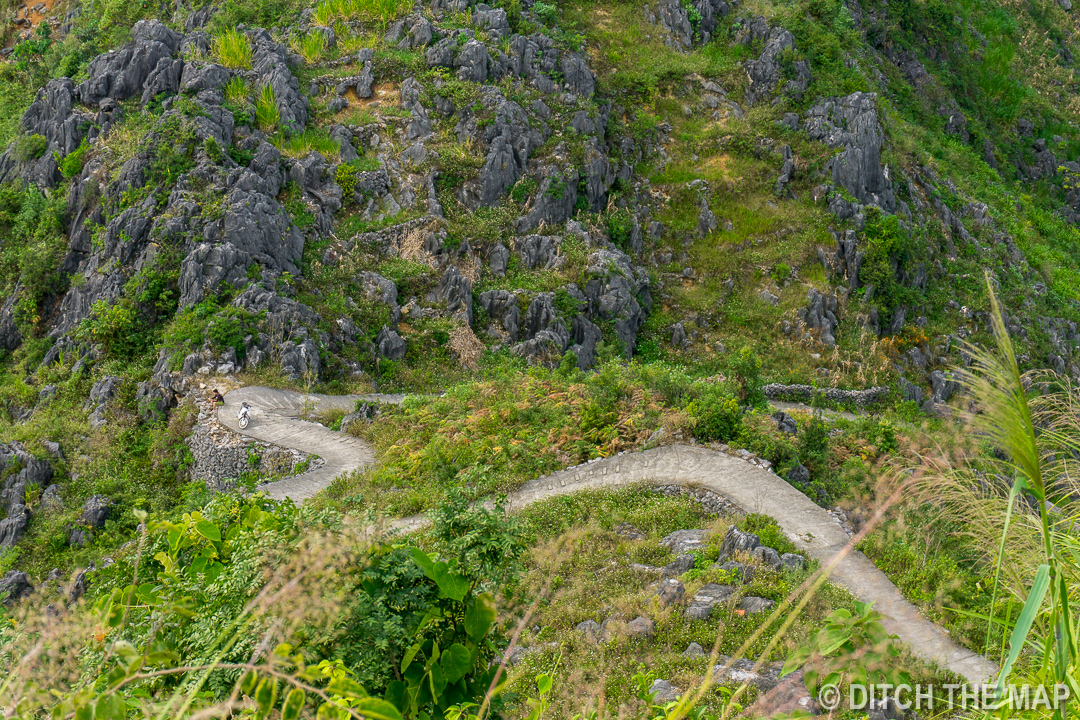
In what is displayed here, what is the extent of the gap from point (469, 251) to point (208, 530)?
18948mm

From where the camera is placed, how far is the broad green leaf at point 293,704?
200 cm

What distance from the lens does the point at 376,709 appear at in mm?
2131

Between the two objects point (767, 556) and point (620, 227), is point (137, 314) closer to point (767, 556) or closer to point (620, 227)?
point (620, 227)

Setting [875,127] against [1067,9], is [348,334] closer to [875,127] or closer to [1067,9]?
[875,127]

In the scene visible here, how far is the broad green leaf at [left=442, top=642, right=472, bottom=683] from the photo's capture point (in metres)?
2.95

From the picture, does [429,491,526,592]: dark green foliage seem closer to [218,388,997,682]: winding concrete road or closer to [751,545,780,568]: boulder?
[218,388,997,682]: winding concrete road

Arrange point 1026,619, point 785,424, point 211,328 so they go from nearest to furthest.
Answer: point 1026,619, point 785,424, point 211,328

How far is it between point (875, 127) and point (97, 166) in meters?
27.1

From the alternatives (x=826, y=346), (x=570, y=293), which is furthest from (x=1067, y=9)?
(x=570, y=293)

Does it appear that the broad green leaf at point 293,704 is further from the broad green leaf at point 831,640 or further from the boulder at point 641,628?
the boulder at point 641,628

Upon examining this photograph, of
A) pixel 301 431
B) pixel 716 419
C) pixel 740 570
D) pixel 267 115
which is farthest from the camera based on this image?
pixel 267 115

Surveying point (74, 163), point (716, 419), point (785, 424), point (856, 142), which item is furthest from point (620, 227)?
point (74, 163)

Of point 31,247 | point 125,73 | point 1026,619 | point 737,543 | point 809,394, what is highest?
point 1026,619

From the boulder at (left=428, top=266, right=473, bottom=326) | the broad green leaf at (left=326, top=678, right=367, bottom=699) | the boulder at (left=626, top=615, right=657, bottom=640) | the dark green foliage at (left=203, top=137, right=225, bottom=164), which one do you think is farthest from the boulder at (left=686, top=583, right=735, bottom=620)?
the dark green foliage at (left=203, top=137, right=225, bottom=164)
